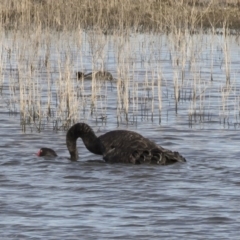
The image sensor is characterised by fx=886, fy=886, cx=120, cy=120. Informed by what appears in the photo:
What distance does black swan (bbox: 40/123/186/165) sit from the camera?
9.95 m

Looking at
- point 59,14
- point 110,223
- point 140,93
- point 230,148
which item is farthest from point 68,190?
point 59,14

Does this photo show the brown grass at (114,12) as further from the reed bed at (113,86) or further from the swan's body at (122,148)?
the swan's body at (122,148)

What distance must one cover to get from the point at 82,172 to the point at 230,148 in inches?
91.0

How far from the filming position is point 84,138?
10555mm

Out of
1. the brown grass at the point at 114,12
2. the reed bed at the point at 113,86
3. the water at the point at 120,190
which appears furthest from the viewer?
the brown grass at the point at 114,12

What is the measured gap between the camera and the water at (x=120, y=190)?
732cm

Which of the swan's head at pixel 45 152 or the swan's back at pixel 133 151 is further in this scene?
the swan's head at pixel 45 152

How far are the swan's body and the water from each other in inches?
4.3

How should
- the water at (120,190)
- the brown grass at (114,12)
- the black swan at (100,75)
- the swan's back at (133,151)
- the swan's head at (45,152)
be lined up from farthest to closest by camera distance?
the brown grass at (114,12) → the black swan at (100,75) → the swan's head at (45,152) → the swan's back at (133,151) → the water at (120,190)

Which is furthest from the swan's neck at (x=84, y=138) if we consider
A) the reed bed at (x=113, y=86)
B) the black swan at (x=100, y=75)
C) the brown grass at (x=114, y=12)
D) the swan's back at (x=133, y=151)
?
the brown grass at (x=114, y=12)

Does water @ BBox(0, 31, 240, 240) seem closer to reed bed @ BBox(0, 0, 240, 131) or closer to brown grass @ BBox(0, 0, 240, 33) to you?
reed bed @ BBox(0, 0, 240, 131)

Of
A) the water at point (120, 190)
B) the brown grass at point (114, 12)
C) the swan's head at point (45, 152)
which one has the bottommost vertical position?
the water at point (120, 190)

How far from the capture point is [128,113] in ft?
43.8

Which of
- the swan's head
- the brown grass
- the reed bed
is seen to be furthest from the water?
the brown grass
